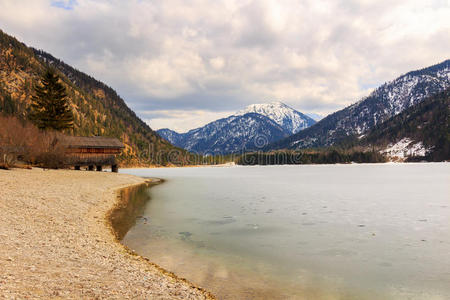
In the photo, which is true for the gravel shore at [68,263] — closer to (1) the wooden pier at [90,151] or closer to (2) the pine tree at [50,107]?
(1) the wooden pier at [90,151]

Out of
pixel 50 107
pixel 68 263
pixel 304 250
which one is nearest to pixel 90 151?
pixel 50 107

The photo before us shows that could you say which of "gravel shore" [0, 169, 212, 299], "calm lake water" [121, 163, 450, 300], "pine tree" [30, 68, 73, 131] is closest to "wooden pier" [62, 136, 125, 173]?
"pine tree" [30, 68, 73, 131]

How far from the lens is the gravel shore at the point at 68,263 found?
841 cm

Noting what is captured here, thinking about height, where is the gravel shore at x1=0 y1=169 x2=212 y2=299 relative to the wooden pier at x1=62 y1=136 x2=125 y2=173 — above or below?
below

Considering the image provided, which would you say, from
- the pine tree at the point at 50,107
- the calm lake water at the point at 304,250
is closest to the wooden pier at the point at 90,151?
the pine tree at the point at 50,107

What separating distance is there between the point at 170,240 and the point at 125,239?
281 cm

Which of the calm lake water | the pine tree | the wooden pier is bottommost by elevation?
the calm lake water

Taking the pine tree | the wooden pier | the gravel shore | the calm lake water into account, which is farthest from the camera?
the wooden pier

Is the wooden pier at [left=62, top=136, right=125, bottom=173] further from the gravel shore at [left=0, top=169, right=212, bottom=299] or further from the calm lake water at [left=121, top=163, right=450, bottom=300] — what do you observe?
the gravel shore at [left=0, top=169, right=212, bottom=299]

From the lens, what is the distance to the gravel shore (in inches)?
331

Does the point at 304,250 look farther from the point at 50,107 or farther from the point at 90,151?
the point at 50,107

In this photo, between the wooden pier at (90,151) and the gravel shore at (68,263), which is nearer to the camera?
the gravel shore at (68,263)

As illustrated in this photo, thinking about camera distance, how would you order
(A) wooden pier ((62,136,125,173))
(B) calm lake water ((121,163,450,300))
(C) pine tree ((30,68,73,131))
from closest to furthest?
(B) calm lake water ((121,163,450,300)), (C) pine tree ((30,68,73,131)), (A) wooden pier ((62,136,125,173))

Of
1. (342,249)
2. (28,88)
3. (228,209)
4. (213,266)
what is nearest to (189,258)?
(213,266)
